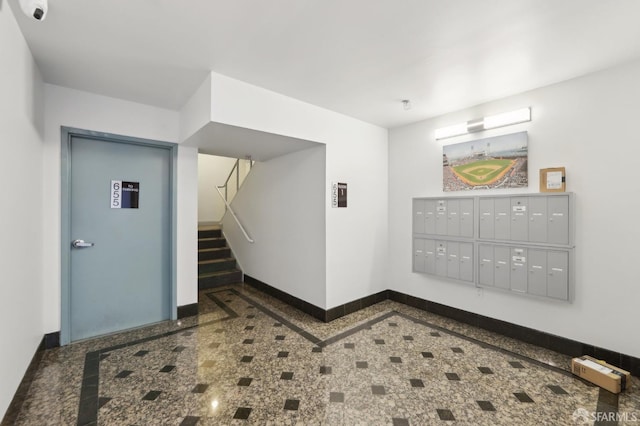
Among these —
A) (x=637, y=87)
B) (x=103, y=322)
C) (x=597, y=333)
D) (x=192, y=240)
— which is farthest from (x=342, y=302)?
(x=637, y=87)

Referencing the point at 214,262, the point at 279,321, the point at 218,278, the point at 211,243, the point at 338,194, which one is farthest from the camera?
the point at 211,243

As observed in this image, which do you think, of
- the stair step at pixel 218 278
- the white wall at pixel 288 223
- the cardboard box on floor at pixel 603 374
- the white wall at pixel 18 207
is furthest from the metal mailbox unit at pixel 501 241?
the white wall at pixel 18 207

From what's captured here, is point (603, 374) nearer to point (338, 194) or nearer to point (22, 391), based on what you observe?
point (338, 194)

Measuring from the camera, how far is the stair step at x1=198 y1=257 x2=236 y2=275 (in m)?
5.08

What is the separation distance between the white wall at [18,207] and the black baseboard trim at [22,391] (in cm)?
7

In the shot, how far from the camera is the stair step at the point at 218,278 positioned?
486 centimetres

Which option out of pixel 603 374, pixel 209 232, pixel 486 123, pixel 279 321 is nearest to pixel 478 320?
pixel 603 374

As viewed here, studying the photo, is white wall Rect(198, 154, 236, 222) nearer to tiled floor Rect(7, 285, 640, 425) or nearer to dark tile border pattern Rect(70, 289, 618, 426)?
dark tile border pattern Rect(70, 289, 618, 426)

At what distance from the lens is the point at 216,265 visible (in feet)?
17.2

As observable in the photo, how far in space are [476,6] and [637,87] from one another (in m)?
1.82

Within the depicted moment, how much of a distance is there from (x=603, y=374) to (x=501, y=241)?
1330 millimetres

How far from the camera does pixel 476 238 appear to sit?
3.26 metres

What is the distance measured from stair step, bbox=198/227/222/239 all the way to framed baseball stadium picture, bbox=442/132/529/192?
4.70 m

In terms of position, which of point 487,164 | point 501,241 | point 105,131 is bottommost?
point 501,241
